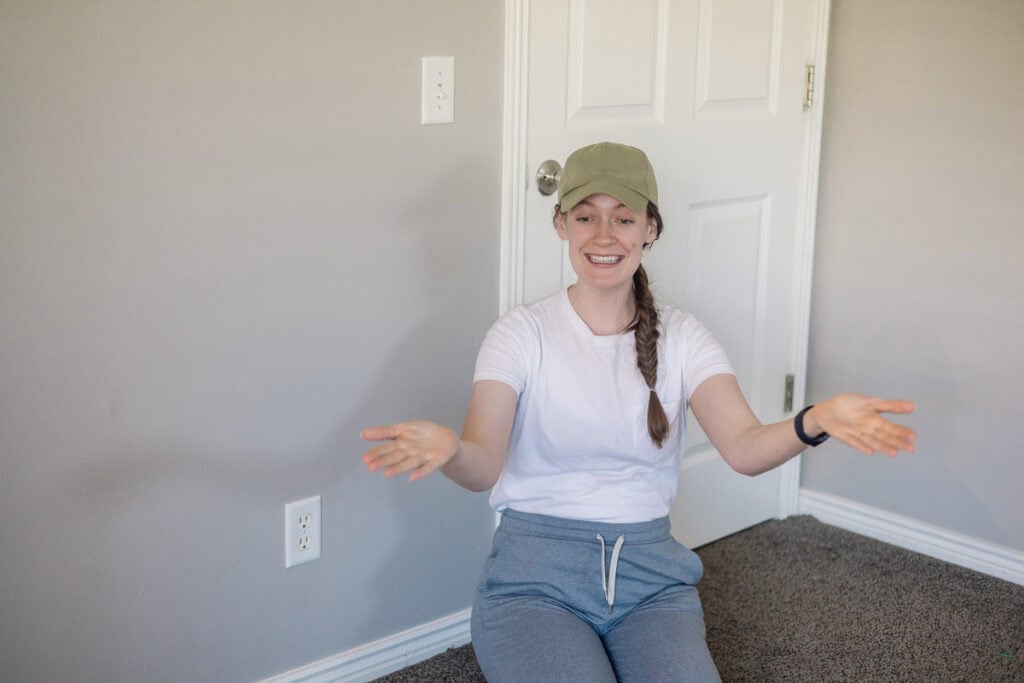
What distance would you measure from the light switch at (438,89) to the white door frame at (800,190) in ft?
0.46

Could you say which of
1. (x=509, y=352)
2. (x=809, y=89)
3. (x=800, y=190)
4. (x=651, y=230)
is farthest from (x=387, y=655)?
(x=809, y=89)

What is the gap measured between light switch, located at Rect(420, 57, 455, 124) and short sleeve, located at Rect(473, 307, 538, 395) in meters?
0.45

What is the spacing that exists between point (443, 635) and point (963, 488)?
1.37 meters

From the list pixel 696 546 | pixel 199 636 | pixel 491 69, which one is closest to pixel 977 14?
pixel 491 69

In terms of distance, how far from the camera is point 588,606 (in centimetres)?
178

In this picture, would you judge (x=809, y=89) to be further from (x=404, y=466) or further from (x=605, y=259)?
(x=404, y=466)

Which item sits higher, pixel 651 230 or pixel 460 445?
pixel 651 230

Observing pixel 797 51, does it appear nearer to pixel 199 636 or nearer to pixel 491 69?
pixel 491 69

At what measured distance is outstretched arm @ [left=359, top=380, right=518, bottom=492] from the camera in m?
1.51

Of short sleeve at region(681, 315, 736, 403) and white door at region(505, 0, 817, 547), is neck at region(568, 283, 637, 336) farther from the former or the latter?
white door at region(505, 0, 817, 547)

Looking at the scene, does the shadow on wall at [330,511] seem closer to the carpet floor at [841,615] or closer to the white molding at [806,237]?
the carpet floor at [841,615]

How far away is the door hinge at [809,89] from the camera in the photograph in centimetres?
292

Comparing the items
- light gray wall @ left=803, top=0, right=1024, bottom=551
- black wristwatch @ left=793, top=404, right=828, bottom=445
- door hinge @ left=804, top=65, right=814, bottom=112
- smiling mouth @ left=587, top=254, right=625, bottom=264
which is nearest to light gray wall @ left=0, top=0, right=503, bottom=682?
smiling mouth @ left=587, top=254, right=625, bottom=264

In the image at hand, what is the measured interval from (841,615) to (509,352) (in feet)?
3.93
